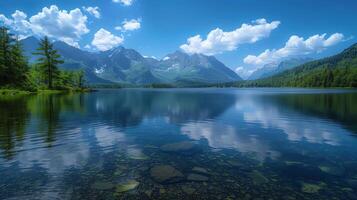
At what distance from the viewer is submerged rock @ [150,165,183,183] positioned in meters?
12.9

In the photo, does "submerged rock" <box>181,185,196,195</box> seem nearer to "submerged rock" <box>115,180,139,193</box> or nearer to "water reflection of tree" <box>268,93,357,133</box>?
"submerged rock" <box>115,180,139,193</box>

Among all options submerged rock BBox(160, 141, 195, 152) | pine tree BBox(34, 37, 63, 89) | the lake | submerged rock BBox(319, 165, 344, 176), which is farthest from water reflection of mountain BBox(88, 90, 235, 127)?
pine tree BBox(34, 37, 63, 89)

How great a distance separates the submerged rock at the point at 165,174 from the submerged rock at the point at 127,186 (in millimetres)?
1231

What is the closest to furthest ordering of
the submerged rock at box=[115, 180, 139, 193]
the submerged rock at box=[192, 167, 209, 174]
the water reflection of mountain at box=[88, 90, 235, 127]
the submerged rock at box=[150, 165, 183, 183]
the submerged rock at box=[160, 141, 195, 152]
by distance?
the submerged rock at box=[115, 180, 139, 193] → the submerged rock at box=[150, 165, 183, 183] → the submerged rock at box=[192, 167, 209, 174] → the submerged rock at box=[160, 141, 195, 152] → the water reflection of mountain at box=[88, 90, 235, 127]

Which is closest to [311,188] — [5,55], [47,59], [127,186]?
[127,186]

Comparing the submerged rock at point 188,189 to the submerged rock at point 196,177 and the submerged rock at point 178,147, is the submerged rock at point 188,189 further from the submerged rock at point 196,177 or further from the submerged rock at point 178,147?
the submerged rock at point 178,147

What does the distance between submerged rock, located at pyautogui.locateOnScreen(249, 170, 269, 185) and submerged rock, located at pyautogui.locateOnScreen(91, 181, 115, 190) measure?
315 inches

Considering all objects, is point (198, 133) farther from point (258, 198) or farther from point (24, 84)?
point (24, 84)

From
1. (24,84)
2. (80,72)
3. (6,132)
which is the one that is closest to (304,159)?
(6,132)

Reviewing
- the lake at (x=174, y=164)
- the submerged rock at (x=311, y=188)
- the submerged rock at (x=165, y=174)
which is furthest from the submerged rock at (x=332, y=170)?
the submerged rock at (x=165, y=174)

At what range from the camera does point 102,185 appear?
1206 cm

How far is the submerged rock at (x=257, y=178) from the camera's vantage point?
12.7m

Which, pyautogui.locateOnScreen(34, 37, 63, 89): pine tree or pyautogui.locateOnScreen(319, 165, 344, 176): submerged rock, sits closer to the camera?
pyautogui.locateOnScreen(319, 165, 344, 176): submerged rock

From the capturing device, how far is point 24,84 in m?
94.9
